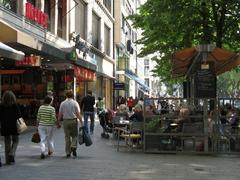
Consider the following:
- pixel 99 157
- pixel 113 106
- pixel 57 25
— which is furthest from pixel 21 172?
pixel 113 106

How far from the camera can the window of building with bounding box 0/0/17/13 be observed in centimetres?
2094

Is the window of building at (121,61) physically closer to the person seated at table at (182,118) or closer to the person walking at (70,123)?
the person seated at table at (182,118)

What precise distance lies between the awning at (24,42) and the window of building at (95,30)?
1734 centimetres

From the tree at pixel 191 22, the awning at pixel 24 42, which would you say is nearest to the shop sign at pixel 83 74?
the tree at pixel 191 22

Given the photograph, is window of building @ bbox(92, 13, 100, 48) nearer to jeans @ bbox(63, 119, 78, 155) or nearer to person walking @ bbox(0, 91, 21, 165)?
jeans @ bbox(63, 119, 78, 155)

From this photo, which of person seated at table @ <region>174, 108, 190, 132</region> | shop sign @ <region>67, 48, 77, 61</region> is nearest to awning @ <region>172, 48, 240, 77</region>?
person seated at table @ <region>174, 108, 190, 132</region>

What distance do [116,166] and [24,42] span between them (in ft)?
26.2

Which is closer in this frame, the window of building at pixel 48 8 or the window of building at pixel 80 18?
the window of building at pixel 48 8

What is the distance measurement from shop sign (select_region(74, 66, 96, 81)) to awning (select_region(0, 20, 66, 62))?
6.31 metres

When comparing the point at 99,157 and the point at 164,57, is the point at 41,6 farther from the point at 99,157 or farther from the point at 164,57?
the point at 99,157

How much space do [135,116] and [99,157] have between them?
4.64 m

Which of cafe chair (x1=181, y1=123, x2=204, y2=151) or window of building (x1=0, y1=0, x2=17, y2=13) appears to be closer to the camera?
cafe chair (x1=181, y1=123, x2=204, y2=151)

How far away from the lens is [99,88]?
4488cm

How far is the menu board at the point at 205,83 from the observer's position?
50.2ft
